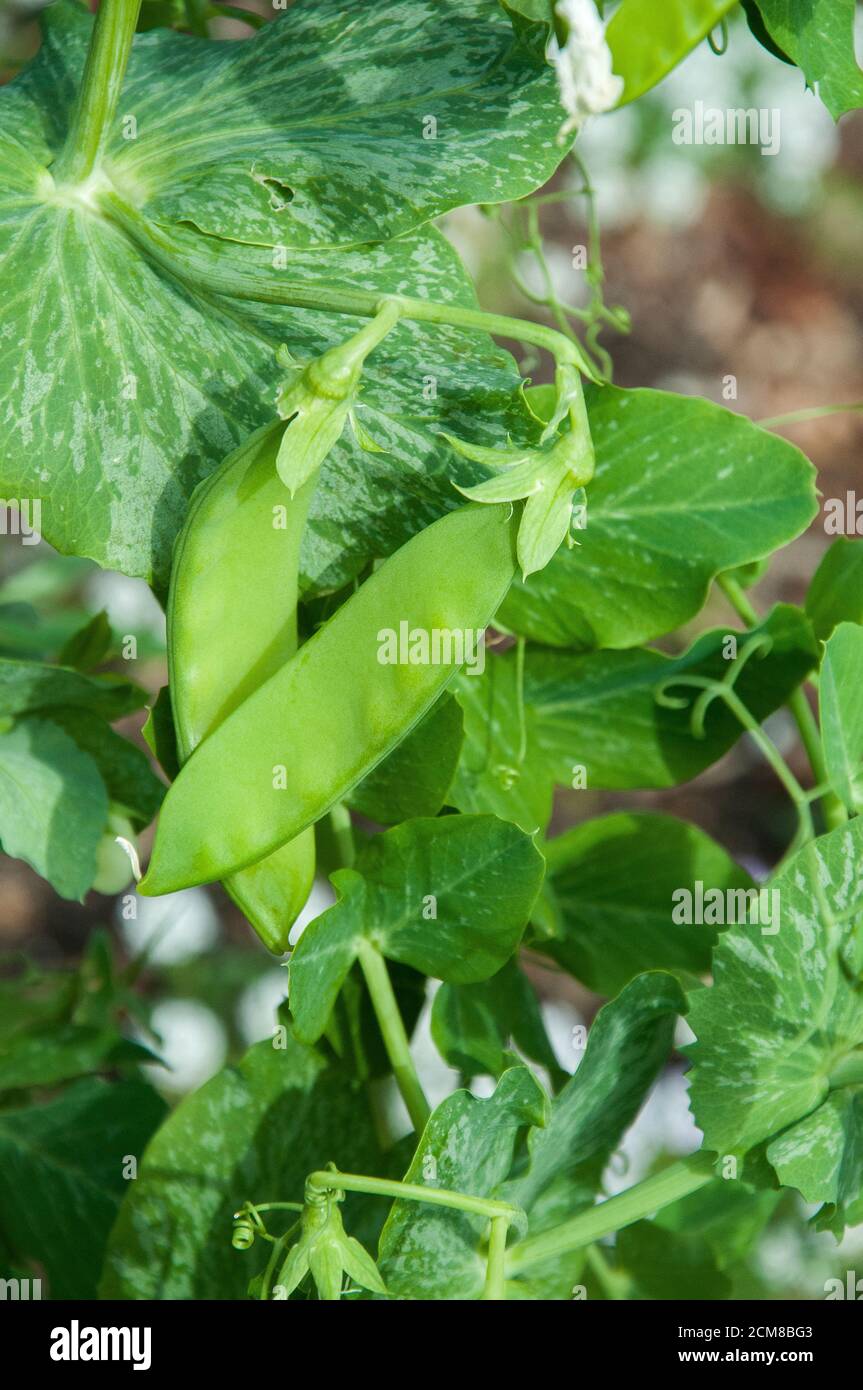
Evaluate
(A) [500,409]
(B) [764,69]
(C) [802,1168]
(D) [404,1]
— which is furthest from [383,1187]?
(B) [764,69]

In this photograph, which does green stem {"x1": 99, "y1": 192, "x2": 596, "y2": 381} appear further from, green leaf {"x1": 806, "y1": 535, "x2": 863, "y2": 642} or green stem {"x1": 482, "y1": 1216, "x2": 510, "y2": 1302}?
green stem {"x1": 482, "y1": 1216, "x2": 510, "y2": 1302}

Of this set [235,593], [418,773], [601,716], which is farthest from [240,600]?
[601,716]

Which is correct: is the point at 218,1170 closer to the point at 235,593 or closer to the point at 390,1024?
the point at 390,1024

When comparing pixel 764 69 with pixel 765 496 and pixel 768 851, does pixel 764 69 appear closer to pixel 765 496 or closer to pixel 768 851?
pixel 768 851

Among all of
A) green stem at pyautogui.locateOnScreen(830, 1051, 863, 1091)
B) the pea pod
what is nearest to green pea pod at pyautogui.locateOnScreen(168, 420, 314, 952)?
the pea pod

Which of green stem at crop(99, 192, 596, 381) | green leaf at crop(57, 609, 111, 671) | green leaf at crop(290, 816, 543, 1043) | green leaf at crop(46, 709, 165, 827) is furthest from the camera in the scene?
green leaf at crop(57, 609, 111, 671)

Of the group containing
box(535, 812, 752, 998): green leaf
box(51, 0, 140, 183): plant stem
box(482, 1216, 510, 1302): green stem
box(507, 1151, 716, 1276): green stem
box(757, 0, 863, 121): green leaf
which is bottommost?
box(482, 1216, 510, 1302): green stem

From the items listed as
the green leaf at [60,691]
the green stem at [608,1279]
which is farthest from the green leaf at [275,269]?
the green stem at [608,1279]

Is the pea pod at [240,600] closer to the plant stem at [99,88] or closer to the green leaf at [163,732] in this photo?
the green leaf at [163,732]

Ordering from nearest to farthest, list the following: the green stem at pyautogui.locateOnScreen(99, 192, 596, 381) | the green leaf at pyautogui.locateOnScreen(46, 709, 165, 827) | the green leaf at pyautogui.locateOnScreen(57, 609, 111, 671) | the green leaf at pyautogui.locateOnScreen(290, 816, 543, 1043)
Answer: the green stem at pyautogui.locateOnScreen(99, 192, 596, 381) < the green leaf at pyautogui.locateOnScreen(290, 816, 543, 1043) < the green leaf at pyautogui.locateOnScreen(46, 709, 165, 827) < the green leaf at pyautogui.locateOnScreen(57, 609, 111, 671)
